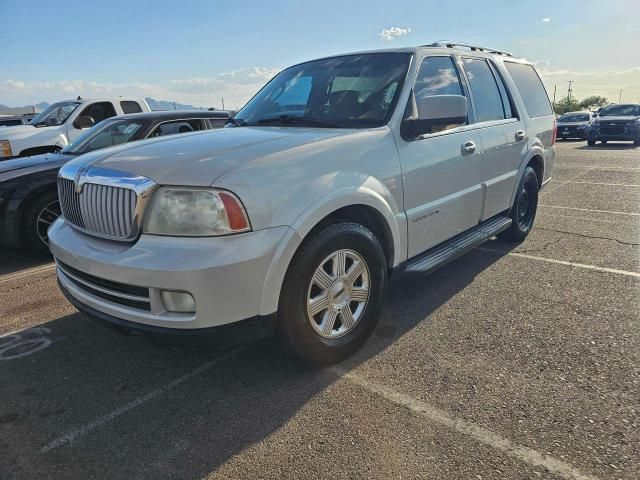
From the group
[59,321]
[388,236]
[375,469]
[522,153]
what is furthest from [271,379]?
[522,153]

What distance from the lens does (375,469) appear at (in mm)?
2113

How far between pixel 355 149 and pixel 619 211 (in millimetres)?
5768

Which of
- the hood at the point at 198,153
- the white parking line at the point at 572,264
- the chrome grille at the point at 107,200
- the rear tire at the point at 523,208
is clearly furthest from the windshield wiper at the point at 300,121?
the white parking line at the point at 572,264

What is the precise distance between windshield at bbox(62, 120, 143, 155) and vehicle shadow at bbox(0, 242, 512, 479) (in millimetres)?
3279

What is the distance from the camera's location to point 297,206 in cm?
253

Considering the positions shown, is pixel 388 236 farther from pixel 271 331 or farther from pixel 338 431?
pixel 338 431

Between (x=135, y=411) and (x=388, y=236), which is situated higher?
(x=388, y=236)

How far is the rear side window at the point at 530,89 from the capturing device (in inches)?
204

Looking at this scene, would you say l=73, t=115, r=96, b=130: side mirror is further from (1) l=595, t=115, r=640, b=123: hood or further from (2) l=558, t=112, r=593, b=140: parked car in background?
(2) l=558, t=112, r=593, b=140: parked car in background

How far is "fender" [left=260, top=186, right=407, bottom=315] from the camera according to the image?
7.95 feet

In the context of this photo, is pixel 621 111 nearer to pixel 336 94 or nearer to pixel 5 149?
pixel 336 94

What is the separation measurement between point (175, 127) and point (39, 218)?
6.81 feet

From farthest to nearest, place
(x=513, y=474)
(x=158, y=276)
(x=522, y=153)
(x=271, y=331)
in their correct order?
1. (x=522, y=153)
2. (x=271, y=331)
3. (x=158, y=276)
4. (x=513, y=474)

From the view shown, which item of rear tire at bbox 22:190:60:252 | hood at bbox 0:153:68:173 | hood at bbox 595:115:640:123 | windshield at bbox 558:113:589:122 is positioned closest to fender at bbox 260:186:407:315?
rear tire at bbox 22:190:60:252
